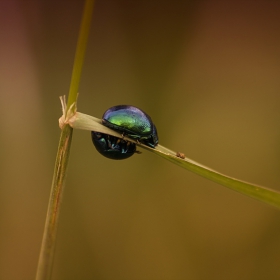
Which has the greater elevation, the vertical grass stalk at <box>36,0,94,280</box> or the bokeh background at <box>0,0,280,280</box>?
the bokeh background at <box>0,0,280,280</box>

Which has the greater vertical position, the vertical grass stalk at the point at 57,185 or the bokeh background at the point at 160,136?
the bokeh background at the point at 160,136

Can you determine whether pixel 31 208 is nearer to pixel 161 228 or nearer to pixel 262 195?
pixel 161 228

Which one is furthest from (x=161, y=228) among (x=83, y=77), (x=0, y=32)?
(x=0, y=32)

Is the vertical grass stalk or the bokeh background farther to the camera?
the bokeh background

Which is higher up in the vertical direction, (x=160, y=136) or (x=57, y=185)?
(x=160, y=136)

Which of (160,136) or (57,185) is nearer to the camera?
(57,185)
